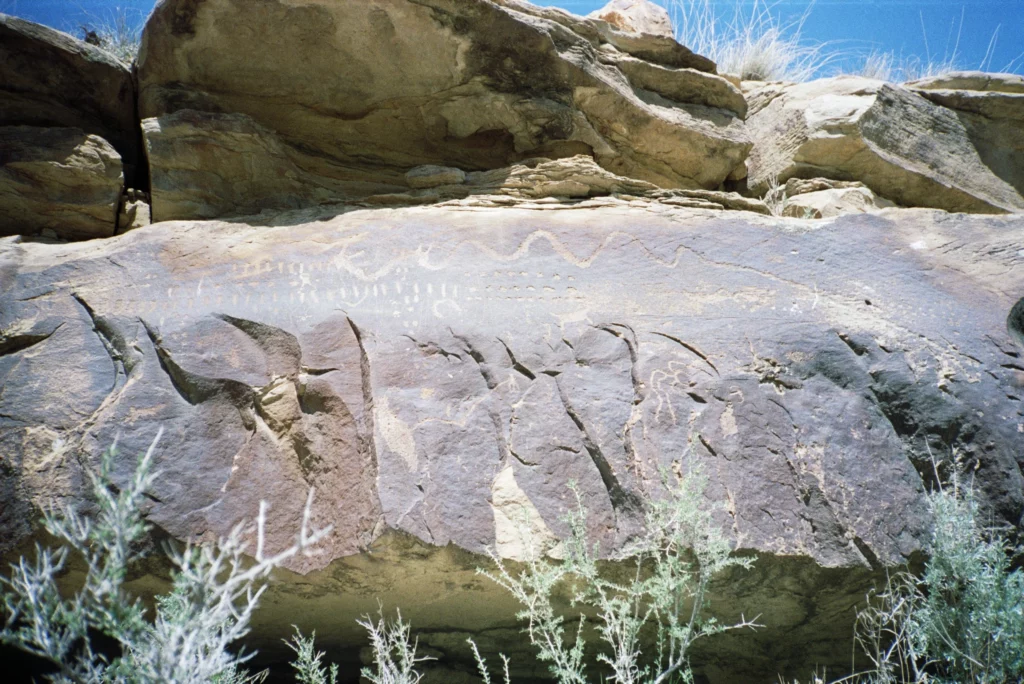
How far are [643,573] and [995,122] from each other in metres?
3.74

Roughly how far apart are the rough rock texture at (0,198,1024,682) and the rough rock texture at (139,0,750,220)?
1.75ft

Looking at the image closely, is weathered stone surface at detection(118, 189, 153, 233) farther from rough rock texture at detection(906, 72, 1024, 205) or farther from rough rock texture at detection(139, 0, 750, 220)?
rough rock texture at detection(906, 72, 1024, 205)

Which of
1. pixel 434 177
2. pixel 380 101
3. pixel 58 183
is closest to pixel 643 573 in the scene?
pixel 434 177

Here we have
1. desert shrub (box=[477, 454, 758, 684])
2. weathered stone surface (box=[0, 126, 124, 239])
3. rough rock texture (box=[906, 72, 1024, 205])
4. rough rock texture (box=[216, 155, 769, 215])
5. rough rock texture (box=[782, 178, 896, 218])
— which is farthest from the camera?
rough rock texture (box=[906, 72, 1024, 205])

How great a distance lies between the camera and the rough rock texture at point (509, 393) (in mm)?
2600

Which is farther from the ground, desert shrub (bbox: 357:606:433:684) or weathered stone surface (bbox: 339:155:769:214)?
weathered stone surface (bbox: 339:155:769:214)

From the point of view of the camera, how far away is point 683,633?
2.31 metres

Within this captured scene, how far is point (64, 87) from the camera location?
12.7 ft

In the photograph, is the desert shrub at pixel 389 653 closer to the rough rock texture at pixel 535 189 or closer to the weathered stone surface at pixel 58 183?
the rough rock texture at pixel 535 189

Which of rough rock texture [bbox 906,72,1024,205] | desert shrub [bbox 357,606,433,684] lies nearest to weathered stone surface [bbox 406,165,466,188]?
desert shrub [bbox 357,606,433,684]

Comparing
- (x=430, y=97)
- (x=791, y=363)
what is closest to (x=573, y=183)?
(x=430, y=97)

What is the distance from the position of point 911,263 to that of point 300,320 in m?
2.53

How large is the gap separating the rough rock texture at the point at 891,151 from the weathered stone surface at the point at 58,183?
345 cm

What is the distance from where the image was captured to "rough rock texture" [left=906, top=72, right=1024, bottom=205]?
4.57 metres
